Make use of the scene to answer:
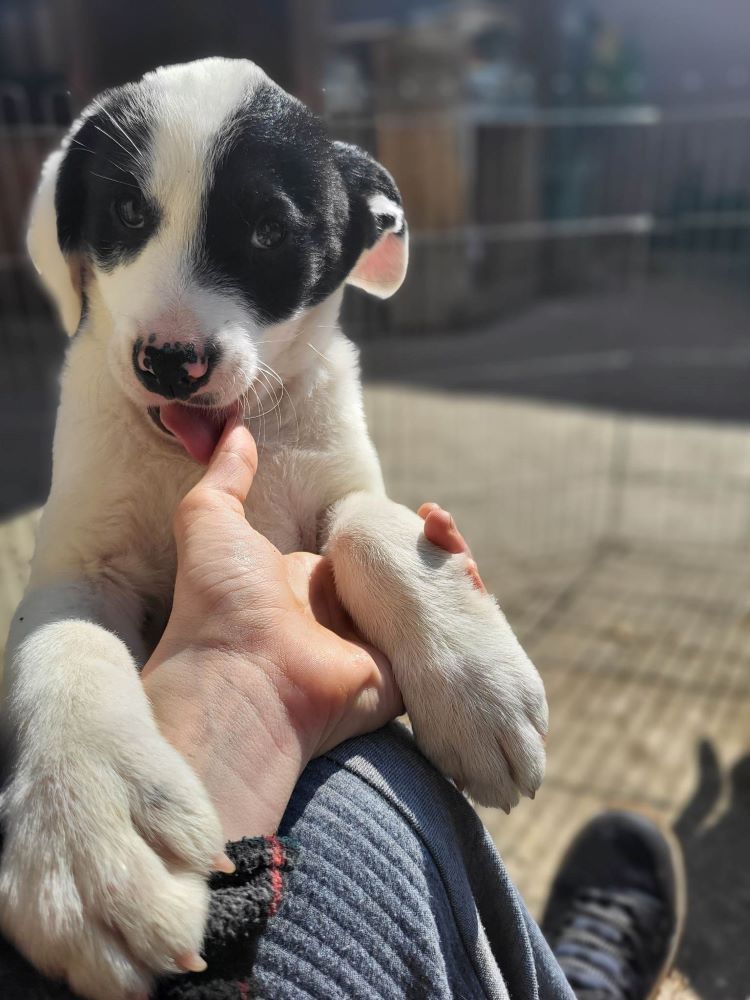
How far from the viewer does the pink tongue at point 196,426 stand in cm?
131

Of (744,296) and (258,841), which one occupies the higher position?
(258,841)

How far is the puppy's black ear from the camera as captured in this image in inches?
58.7

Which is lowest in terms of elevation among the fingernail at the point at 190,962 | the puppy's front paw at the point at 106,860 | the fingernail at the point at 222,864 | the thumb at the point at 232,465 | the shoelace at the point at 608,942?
the shoelace at the point at 608,942

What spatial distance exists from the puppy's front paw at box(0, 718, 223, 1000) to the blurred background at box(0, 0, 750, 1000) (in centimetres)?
102

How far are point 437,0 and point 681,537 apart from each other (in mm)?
7834

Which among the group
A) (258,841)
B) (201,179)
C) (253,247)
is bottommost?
(258,841)

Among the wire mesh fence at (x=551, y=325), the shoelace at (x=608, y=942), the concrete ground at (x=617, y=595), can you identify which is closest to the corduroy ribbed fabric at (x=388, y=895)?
the shoelace at (x=608, y=942)

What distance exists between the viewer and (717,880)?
270 cm

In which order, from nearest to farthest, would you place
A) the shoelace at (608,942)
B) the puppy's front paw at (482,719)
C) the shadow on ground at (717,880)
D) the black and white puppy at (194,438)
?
the black and white puppy at (194,438)
the puppy's front paw at (482,719)
the shoelace at (608,942)
the shadow on ground at (717,880)

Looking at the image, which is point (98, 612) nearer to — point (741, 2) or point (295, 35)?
point (295, 35)

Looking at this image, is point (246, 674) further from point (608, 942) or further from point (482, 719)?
point (608, 942)

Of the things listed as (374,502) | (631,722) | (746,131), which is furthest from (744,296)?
(374,502)

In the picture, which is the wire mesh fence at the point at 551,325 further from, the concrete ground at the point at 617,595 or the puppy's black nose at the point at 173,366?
the puppy's black nose at the point at 173,366

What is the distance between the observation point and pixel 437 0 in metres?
9.79
